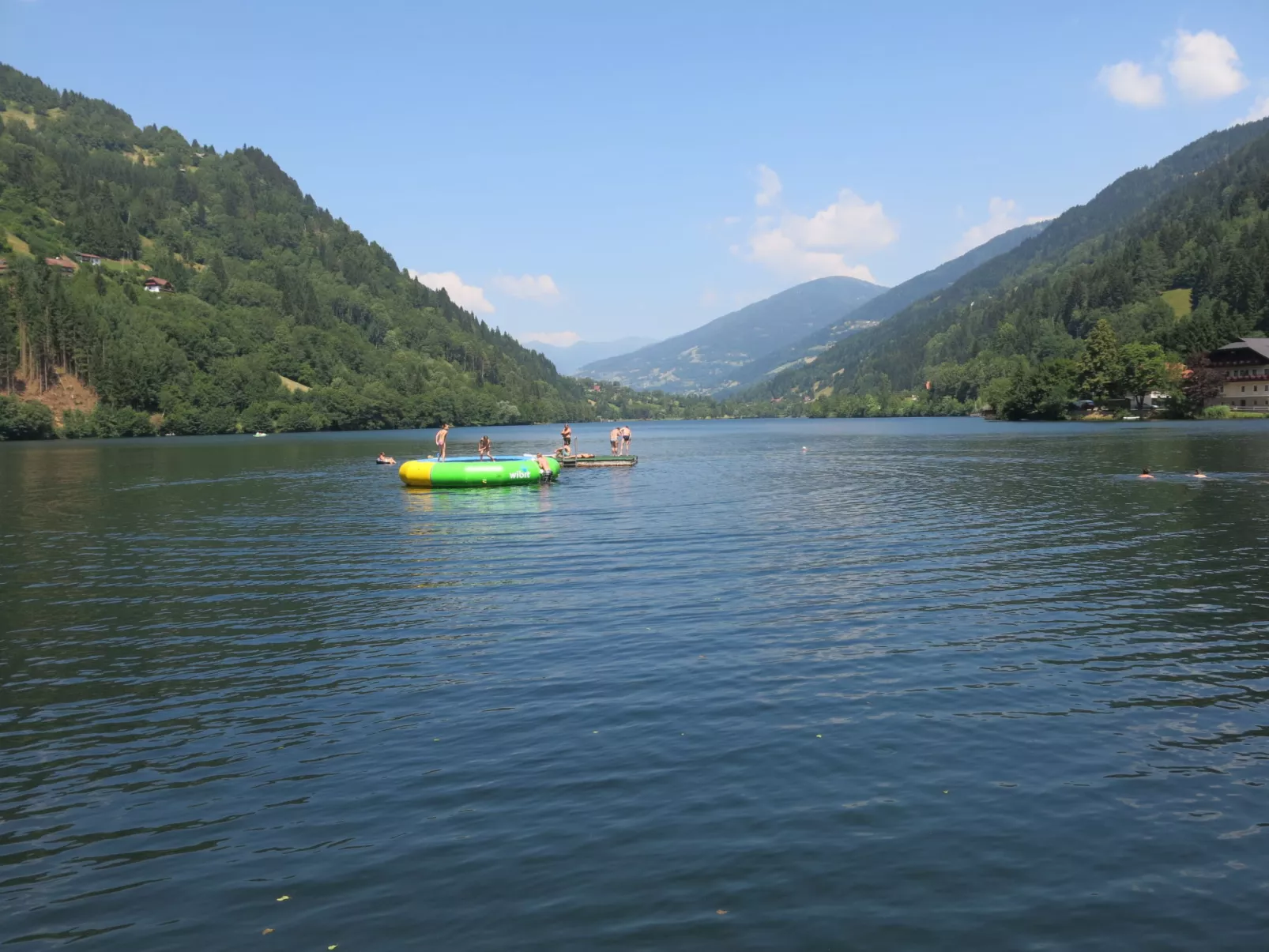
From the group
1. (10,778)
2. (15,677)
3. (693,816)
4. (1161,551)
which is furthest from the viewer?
(1161,551)

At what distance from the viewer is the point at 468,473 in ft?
202

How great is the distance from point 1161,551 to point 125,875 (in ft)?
113

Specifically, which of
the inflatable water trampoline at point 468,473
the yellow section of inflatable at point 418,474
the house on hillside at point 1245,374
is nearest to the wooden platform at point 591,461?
the inflatable water trampoline at point 468,473

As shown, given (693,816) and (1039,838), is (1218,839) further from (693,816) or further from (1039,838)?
(693,816)

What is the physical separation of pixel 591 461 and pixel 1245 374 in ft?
495

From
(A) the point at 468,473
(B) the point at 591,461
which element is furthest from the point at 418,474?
(B) the point at 591,461

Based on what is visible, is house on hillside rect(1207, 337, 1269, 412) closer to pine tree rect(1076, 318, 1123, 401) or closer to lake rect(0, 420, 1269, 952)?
pine tree rect(1076, 318, 1123, 401)

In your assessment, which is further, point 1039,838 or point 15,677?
point 15,677

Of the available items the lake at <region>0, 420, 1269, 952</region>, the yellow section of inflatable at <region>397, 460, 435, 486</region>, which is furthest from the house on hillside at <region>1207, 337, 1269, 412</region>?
the yellow section of inflatable at <region>397, 460, 435, 486</region>

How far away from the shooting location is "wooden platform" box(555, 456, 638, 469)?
8319 centimetres

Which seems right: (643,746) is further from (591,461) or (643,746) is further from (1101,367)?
(1101,367)

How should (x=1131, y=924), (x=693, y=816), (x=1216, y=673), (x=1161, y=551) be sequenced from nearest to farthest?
(x=1131, y=924)
(x=693, y=816)
(x=1216, y=673)
(x=1161, y=551)

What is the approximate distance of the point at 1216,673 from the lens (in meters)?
18.1

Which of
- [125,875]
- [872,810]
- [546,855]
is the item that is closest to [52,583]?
[125,875]
